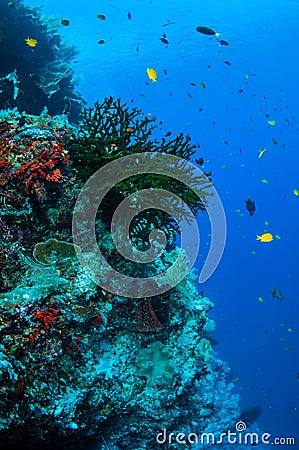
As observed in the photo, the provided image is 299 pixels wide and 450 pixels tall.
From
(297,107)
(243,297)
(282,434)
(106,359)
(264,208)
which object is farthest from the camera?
(264,208)

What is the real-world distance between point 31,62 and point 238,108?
199 ft

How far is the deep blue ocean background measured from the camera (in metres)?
38.0

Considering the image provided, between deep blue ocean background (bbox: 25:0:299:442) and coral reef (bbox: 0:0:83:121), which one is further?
deep blue ocean background (bbox: 25:0:299:442)

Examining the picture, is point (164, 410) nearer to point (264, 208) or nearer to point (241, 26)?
point (241, 26)

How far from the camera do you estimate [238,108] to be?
6381 centimetres

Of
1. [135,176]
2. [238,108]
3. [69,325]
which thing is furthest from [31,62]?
[238,108]

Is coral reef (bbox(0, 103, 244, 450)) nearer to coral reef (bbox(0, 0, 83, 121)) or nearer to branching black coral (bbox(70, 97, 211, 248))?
branching black coral (bbox(70, 97, 211, 248))

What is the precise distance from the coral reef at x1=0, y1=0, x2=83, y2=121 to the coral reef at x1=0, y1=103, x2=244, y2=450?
17.6 feet

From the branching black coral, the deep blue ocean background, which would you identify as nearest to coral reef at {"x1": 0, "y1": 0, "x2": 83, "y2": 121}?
the branching black coral

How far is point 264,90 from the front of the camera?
65750mm

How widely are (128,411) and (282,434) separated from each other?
Answer: 3444 centimetres

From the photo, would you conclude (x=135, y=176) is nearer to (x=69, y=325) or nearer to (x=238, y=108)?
(x=69, y=325)

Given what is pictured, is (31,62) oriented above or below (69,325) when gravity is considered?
above

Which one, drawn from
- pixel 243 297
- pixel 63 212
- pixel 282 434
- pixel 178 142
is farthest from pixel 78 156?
pixel 243 297
